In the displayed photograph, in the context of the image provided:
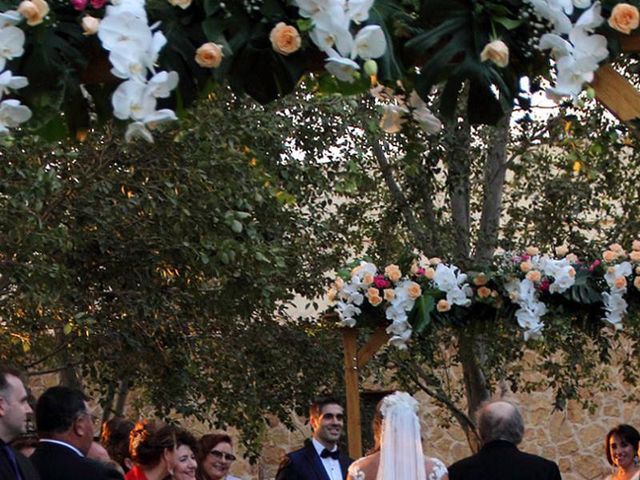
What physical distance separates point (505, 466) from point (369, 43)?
3345 millimetres

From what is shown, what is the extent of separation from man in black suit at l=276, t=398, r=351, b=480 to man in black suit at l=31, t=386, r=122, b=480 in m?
3.15

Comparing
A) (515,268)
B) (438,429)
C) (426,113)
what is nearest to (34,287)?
(515,268)

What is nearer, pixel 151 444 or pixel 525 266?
pixel 151 444

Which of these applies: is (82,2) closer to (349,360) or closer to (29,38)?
(29,38)

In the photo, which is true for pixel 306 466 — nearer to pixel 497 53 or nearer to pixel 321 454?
pixel 321 454

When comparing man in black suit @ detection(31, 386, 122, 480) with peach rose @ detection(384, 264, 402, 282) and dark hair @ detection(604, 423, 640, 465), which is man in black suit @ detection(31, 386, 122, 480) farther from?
peach rose @ detection(384, 264, 402, 282)

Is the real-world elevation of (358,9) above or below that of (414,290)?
above

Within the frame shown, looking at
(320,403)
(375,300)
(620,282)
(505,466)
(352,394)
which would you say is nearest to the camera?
(505,466)

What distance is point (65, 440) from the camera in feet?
18.1

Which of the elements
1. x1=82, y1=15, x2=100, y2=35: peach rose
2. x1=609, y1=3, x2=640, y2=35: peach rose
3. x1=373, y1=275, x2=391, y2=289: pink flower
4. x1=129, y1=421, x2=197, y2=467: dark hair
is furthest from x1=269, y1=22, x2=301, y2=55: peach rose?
x1=373, y1=275, x2=391, y2=289: pink flower

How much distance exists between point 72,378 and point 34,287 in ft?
13.6

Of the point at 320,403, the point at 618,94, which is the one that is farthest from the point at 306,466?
the point at 618,94

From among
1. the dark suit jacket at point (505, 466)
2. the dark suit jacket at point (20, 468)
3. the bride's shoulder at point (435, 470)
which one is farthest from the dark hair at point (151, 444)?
the bride's shoulder at point (435, 470)

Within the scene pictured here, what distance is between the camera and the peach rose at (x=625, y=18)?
3.58 metres
